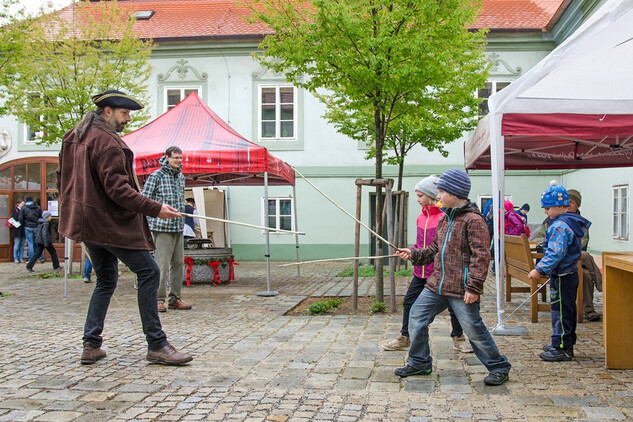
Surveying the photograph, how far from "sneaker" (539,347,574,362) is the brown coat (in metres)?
3.21

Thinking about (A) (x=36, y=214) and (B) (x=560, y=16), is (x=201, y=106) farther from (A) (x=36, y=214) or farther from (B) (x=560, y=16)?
(B) (x=560, y=16)

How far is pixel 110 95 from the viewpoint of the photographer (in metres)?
4.93

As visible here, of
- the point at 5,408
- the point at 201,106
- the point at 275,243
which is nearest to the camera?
the point at 5,408

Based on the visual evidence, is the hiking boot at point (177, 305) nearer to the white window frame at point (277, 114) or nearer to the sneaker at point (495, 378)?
the sneaker at point (495, 378)

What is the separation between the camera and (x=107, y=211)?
476 cm

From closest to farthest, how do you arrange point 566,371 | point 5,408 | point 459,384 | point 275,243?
point 5,408 → point 459,384 → point 566,371 → point 275,243

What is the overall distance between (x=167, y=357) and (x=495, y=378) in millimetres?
2428

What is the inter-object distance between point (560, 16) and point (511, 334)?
568 inches

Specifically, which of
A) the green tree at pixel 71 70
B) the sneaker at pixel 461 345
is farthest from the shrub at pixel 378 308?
the green tree at pixel 71 70

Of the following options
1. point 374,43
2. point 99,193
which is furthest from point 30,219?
point 99,193

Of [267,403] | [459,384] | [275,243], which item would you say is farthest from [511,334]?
[275,243]

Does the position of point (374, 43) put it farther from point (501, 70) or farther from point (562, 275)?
point (501, 70)

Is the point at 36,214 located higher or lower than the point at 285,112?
lower

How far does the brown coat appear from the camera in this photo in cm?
466
